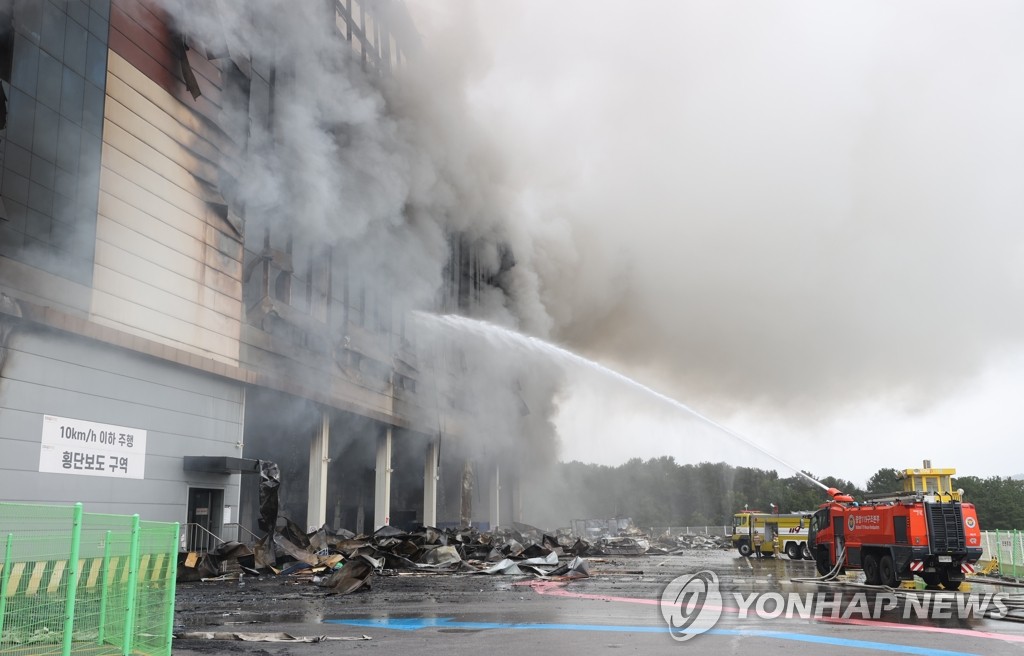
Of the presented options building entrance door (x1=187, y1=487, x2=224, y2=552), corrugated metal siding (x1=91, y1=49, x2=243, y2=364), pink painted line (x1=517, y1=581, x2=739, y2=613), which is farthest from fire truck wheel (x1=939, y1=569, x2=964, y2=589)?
corrugated metal siding (x1=91, y1=49, x2=243, y2=364)

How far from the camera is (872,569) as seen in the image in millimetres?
16609

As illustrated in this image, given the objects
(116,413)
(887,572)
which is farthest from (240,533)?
(887,572)

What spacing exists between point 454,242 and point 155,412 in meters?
20.3

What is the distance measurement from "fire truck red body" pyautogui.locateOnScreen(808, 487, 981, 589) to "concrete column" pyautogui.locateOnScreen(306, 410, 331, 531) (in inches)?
645

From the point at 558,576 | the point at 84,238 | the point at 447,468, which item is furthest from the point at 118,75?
the point at 447,468

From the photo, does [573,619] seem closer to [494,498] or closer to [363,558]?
[363,558]

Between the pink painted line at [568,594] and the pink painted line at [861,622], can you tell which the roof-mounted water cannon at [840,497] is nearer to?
the pink painted line at [568,594]

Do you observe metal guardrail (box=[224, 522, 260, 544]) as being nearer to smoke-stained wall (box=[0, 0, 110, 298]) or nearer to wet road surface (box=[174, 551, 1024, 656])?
wet road surface (box=[174, 551, 1024, 656])

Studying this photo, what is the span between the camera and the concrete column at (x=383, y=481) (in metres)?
30.0

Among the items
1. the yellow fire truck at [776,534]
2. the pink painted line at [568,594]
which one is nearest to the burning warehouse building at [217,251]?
the pink painted line at [568,594]

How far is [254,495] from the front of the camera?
2375cm

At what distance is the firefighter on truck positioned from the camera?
15.2m

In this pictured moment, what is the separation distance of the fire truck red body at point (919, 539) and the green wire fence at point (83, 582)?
13.6 meters

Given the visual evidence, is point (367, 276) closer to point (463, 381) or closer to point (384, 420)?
point (384, 420)
